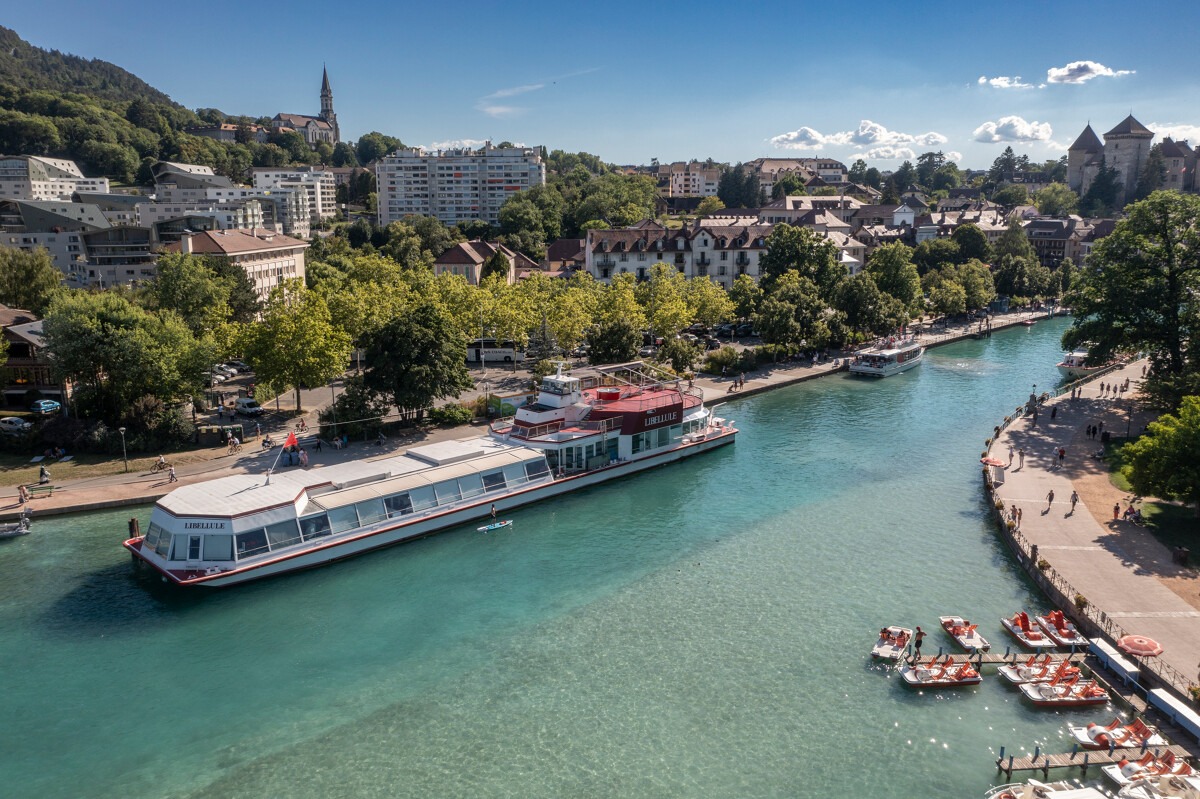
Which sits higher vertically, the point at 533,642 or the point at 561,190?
the point at 561,190

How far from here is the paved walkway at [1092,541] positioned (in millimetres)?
25848

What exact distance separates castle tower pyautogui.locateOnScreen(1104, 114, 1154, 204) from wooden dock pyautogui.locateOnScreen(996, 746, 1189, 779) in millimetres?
196522

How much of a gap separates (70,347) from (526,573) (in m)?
28.9

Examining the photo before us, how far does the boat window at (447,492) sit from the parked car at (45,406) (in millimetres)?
26727

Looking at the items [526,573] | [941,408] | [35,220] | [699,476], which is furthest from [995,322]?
[35,220]

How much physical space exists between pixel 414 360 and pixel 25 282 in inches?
1583

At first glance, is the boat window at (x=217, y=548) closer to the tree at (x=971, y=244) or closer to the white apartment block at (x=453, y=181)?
the tree at (x=971, y=244)

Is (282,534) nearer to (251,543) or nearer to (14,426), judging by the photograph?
(251,543)

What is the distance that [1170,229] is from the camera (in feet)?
169

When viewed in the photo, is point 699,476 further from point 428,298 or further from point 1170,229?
point 1170,229

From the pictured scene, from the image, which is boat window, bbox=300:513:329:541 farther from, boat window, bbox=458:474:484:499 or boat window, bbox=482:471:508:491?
boat window, bbox=482:471:508:491

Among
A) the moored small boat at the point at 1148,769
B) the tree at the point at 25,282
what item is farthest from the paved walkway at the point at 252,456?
the moored small boat at the point at 1148,769

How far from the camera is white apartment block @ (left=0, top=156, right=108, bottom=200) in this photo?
13900 cm

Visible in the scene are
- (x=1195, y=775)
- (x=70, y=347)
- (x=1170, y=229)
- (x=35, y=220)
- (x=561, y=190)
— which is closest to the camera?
(x=1195, y=775)
